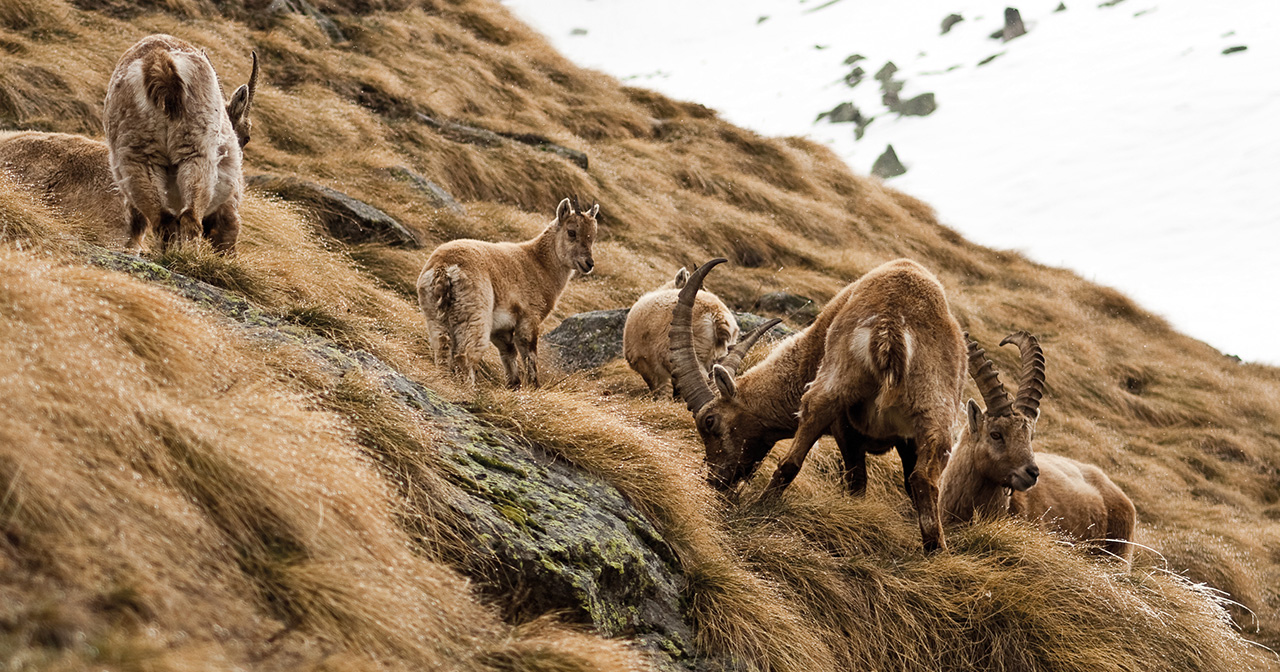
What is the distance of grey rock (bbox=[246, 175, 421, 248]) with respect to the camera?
38.6 feet

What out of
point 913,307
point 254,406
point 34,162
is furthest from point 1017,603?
point 34,162

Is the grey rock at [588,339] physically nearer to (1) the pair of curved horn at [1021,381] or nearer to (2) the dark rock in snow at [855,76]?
(1) the pair of curved horn at [1021,381]

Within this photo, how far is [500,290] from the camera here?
27.7ft

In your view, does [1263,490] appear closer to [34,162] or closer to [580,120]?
[580,120]

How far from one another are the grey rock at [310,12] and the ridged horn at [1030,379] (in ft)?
53.9

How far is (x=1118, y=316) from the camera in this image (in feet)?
72.6

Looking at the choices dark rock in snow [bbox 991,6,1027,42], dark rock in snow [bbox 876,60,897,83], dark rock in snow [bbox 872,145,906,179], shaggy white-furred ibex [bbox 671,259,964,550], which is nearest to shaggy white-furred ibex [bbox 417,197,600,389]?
shaggy white-furred ibex [bbox 671,259,964,550]

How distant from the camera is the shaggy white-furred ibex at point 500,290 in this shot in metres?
7.84

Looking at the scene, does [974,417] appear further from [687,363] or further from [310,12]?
[310,12]

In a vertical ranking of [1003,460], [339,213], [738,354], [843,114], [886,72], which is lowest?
[843,114]

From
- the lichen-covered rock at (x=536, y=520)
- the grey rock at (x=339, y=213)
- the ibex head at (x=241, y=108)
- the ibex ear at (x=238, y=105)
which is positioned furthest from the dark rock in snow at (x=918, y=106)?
the lichen-covered rock at (x=536, y=520)

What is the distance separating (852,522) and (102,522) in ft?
16.1

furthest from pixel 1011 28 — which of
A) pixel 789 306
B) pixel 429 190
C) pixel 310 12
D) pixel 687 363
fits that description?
pixel 687 363

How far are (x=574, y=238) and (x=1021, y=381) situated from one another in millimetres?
4565
